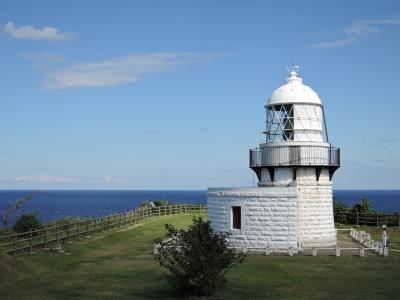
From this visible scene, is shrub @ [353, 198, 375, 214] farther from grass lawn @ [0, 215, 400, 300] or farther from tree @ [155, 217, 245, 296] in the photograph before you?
tree @ [155, 217, 245, 296]

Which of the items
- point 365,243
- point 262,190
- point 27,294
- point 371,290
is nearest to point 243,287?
point 371,290

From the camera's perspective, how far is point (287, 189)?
27.7 meters

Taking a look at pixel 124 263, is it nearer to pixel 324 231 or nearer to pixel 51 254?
pixel 51 254

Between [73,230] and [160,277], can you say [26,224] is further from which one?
[160,277]

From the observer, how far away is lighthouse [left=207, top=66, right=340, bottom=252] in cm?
2783

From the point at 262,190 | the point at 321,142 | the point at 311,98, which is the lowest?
the point at 262,190

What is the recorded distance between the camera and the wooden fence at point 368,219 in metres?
42.4

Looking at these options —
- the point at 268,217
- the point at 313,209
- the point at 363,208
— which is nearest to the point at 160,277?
the point at 268,217

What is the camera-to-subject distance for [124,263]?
24.3m

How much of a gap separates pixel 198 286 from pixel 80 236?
1677 centimetres

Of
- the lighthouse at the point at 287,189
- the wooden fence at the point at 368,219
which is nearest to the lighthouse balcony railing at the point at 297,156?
the lighthouse at the point at 287,189

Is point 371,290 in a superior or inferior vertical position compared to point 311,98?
inferior

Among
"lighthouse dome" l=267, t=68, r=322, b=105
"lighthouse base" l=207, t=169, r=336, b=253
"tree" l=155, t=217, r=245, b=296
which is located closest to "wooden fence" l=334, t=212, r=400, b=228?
"lighthouse base" l=207, t=169, r=336, b=253

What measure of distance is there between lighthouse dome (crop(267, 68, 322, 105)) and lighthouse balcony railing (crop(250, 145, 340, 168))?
2.60 meters
